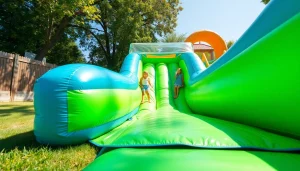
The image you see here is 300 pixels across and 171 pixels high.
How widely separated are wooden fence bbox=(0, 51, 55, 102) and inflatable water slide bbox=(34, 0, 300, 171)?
21.2ft

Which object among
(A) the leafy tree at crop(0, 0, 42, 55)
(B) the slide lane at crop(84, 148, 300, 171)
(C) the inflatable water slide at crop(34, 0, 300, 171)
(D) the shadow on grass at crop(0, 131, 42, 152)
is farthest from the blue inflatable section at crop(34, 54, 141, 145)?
(A) the leafy tree at crop(0, 0, 42, 55)

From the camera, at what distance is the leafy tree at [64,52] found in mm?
15016

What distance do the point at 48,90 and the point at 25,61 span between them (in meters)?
7.69

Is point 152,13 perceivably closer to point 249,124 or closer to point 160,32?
point 160,32

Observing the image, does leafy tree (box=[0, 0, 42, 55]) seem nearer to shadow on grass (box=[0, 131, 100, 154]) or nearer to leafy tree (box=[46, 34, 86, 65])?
leafy tree (box=[46, 34, 86, 65])

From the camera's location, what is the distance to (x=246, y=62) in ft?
5.39

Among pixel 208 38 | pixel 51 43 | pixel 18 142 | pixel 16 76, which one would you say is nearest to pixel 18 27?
pixel 51 43

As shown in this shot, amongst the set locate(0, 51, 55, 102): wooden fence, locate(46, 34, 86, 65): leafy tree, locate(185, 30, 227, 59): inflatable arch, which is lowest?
locate(0, 51, 55, 102): wooden fence

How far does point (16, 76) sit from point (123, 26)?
23.5 feet

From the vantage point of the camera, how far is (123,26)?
44.1 feet

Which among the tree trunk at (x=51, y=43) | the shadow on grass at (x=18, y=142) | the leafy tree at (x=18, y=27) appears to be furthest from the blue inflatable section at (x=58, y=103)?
the leafy tree at (x=18, y=27)

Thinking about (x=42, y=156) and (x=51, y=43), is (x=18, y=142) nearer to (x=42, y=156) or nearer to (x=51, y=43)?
(x=42, y=156)

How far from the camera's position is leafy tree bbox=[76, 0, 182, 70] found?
1348 centimetres

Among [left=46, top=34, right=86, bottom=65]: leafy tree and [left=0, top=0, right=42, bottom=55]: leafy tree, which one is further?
[left=46, top=34, right=86, bottom=65]: leafy tree
